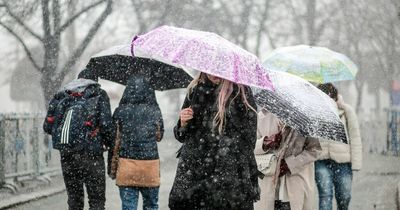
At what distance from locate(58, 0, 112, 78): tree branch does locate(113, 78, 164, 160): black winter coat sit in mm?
8449

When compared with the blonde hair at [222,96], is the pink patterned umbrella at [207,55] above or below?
above

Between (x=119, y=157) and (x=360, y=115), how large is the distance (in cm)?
2454

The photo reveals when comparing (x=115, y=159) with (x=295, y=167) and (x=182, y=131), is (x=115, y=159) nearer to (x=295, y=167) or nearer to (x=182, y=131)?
(x=295, y=167)

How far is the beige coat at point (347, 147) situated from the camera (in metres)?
6.91

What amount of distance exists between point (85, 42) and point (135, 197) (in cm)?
876

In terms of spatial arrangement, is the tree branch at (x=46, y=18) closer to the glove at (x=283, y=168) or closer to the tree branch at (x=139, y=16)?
the tree branch at (x=139, y=16)

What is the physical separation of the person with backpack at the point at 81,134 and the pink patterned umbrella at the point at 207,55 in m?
1.70

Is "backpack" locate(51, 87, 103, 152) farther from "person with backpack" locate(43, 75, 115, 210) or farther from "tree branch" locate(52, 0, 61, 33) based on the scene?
"tree branch" locate(52, 0, 61, 33)

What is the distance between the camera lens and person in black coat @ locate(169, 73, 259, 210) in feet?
14.0

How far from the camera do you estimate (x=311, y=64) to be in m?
6.69

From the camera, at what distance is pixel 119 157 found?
638cm

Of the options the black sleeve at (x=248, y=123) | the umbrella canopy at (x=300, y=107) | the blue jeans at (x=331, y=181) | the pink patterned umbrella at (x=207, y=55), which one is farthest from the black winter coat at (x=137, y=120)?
the black sleeve at (x=248, y=123)

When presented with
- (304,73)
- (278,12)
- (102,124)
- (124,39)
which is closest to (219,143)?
(102,124)

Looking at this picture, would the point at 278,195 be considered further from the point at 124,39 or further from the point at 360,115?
the point at 360,115
